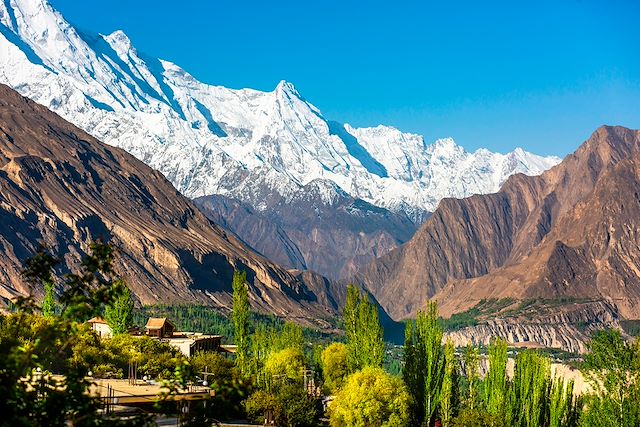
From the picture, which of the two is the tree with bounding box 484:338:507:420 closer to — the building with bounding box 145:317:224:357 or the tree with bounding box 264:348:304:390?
the tree with bounding box 264:348:304:390

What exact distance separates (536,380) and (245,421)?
27863 mm

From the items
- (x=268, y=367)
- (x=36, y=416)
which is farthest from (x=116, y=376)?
(x=36, y=416)

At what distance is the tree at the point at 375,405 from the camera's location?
3610 inches

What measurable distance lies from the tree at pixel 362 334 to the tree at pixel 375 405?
54.6 ft

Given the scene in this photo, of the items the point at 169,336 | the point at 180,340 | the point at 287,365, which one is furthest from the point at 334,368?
the point at 169,336

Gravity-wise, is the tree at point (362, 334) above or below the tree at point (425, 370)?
above

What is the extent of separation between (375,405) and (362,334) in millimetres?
23902

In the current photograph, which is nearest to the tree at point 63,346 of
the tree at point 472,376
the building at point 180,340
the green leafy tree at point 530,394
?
the green leafy tree at point 530,394

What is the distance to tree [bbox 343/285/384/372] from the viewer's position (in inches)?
4424

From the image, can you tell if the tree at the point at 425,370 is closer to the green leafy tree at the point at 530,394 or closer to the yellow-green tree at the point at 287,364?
the green leafy tree at the point at 530,394

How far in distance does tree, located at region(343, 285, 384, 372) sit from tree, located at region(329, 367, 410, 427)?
655 inches

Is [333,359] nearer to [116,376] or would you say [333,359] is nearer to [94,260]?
[116,376]

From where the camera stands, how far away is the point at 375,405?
91688 millimetres

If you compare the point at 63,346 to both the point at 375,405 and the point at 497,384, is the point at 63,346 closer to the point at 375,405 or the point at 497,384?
the point at 375,405
